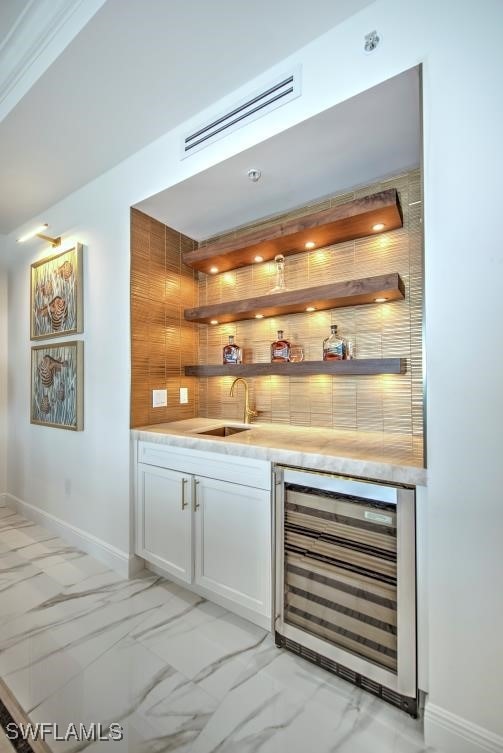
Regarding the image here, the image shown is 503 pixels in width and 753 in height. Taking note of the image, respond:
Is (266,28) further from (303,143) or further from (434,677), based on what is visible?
(434,677)

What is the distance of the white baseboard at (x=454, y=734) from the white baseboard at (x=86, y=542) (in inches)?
66.9

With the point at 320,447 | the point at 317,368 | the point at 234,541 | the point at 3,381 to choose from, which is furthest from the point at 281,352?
the point at 3,381

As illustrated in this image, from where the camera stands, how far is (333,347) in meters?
2.02

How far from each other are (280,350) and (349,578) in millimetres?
1314

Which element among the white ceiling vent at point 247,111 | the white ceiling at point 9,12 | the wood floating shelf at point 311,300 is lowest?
the wood floating shelf at point 311,300

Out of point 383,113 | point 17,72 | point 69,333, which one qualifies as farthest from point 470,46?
point 69,333

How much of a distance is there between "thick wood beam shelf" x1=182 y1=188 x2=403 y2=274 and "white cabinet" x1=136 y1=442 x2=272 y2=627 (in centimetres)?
126

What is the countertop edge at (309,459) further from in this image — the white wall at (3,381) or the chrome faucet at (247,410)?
the white wall at (3,381)

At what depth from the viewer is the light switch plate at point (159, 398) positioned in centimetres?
234

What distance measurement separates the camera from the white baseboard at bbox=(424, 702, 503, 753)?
109 centimetres

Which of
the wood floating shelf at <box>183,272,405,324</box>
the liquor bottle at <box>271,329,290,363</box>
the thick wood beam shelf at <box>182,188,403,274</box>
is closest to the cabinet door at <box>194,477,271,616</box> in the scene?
the liquor bottle at <box>271,329,290,363</box>

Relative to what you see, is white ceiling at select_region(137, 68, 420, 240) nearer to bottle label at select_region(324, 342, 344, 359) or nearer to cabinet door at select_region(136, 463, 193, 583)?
bottle label at select_region(324, 342, 344, 359)

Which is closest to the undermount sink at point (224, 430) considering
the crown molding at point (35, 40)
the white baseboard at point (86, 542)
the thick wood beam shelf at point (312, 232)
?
the white baseboard at point (86, 542)

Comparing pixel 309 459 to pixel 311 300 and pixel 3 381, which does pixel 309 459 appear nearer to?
pixel 311 300
